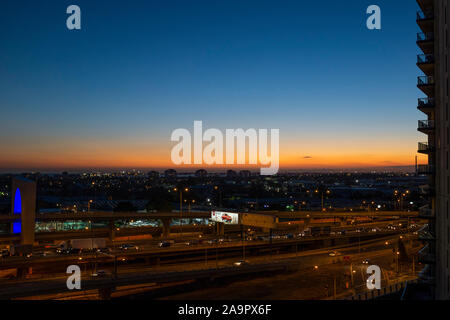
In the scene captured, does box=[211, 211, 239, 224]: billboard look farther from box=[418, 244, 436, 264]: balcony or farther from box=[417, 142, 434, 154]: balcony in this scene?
box=[417, 142, 434, 154]: balcony

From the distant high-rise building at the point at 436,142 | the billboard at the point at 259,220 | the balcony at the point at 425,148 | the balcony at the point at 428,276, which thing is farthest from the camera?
the billboard at the point at 259,220

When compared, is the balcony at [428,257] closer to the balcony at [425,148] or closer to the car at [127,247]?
the balcony at [425,148]

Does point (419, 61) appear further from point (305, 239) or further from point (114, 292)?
point (305, 239)

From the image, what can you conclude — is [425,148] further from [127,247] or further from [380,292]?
[127,247]

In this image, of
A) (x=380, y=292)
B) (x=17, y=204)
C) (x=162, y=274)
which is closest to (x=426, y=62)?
(x=380, y=292)

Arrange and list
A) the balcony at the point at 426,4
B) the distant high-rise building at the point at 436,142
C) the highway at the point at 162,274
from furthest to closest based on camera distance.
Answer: the highway at the point at 162,274 → the balcony at the point at 426,4 → the distant high-rise building at the point at 436,142

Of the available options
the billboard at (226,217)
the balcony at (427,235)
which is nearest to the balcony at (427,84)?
the balcony at (427,235)
